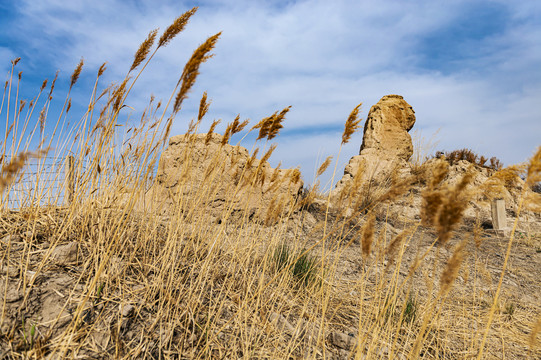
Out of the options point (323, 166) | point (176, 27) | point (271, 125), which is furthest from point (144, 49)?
point (323, 166)

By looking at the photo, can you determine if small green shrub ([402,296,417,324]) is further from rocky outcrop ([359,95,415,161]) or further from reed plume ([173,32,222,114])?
rocky outcrop ([359,95,415,161])

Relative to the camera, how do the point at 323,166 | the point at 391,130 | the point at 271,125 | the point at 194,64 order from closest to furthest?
the point at 194,64, the point at 271,125, the point at 323,166, the point at 391,130

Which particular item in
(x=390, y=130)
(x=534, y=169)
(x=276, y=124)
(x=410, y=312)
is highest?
(x=390, y=130)

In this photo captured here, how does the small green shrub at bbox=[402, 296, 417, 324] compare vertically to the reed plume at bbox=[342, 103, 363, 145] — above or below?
below

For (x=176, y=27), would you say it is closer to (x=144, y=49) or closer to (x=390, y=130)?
(x=144, y=49)

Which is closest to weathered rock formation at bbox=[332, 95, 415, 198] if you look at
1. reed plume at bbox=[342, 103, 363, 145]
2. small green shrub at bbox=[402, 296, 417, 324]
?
small green shrub at bbox=[402, 296, 417, 324]

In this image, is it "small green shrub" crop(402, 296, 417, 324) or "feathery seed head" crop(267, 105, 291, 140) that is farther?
"small green shrub" crop(402, 296, 417, 324)

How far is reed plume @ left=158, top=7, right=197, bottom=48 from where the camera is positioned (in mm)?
1771

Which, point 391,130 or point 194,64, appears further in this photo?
point 391,130

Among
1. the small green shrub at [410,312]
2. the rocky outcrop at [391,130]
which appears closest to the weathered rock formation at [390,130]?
the rocky outcrop at [391,130]

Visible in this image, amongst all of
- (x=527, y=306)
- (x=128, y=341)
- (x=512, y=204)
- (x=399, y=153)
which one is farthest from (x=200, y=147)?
(x=512, y=204)

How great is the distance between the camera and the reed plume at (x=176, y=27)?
5.81 ft

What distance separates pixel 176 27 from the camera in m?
1.79

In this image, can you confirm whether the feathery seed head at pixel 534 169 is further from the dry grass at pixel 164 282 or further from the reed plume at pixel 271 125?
the reed plume at pixel 271 125
